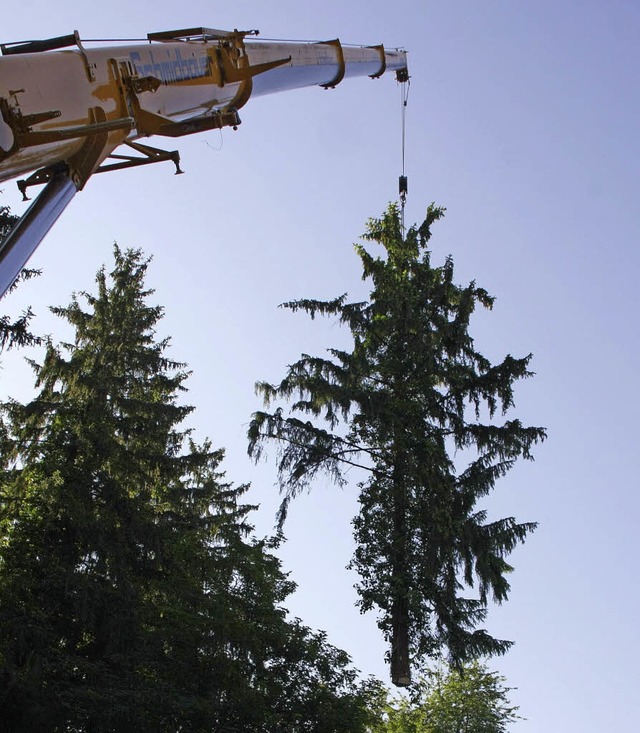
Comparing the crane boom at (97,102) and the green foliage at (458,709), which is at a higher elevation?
the green foliage at (458,709)

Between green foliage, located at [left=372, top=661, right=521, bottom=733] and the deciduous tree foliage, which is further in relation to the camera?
green foliage, located at [left=372, top=661, right=521, bottom=733]

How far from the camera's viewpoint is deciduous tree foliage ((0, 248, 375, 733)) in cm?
1423

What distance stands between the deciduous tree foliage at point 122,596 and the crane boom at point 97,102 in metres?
10.3

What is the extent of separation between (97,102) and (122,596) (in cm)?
1355

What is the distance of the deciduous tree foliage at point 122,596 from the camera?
14.2 meters

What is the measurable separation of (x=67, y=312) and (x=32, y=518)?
7.46 m

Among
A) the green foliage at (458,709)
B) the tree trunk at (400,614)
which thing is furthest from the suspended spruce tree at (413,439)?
the green foliage at (458,709)

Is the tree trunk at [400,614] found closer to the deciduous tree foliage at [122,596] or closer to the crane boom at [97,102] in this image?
the deciduous tree foliage at [122,596]

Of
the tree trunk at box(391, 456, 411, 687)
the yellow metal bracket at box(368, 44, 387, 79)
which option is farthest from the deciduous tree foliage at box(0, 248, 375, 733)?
the yellow metal bracket at box(368, 44, 387, 79)

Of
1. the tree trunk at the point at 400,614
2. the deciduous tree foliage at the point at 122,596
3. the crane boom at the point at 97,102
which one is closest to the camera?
the crane boom at the point at 97,102

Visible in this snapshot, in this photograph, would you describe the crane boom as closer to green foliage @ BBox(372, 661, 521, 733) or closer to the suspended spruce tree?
the suspended spruce tree

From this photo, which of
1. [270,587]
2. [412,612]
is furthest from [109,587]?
[412,612]

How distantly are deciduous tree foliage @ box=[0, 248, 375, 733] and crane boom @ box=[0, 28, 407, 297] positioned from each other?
10.3 metres

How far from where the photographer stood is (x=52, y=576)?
55.1 feet
